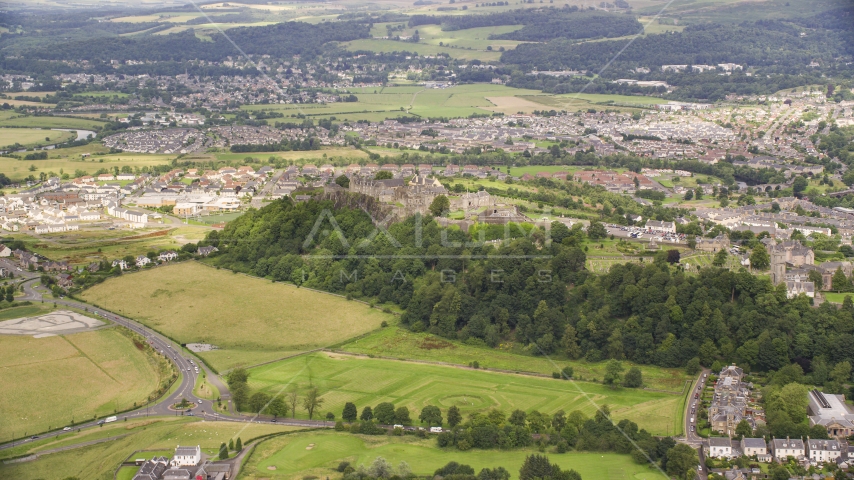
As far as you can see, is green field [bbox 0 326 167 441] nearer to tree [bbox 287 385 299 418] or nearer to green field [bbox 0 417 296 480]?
green field [bbox 0 417 296 480]

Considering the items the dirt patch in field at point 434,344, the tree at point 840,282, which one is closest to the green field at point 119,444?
the dirt patch in field at point 434,344

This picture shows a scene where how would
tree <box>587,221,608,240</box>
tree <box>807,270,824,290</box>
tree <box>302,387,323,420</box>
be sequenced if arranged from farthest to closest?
1. tree <box>587,221,608,240</box>
2. tree <box>807,270,824,290</box>
3. tree <box>302,387,323,420</box>

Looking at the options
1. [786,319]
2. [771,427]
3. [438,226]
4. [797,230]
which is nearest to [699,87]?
[797,230]

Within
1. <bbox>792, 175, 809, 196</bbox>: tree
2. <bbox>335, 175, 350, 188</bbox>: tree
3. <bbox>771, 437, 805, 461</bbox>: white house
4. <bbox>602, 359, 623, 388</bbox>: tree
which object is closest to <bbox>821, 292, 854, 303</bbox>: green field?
<bbox>602, 359, 623, 388</bbox>: tree

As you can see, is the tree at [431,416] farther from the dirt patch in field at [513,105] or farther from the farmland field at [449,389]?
the dirt patch in field at [513,105]

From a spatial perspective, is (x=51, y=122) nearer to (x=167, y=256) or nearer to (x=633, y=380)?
(x=167, y=256)
